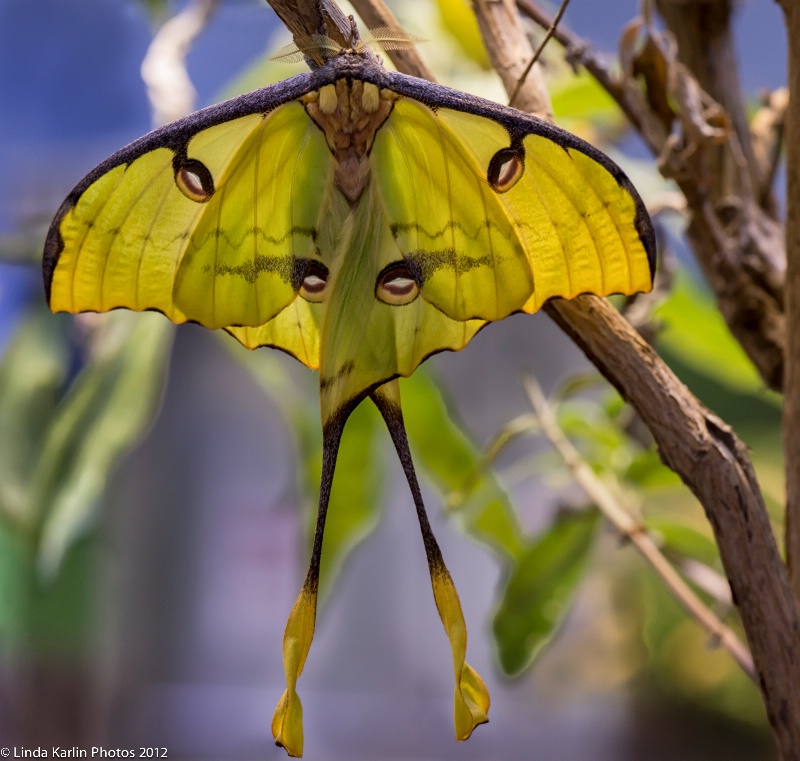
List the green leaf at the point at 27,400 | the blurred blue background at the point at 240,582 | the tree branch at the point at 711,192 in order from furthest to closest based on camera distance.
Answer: the blurred blue background at the point at 240,582
the green leaf at the point at 27,400
the tree branch at the point at 711,192

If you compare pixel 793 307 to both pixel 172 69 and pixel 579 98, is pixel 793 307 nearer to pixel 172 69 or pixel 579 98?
pixel 579 98

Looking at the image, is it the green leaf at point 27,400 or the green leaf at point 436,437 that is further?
the green leaf at point 27,400

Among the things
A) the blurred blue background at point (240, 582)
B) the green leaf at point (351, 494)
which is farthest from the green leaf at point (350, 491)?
the blurred blue background at point (240, 582)

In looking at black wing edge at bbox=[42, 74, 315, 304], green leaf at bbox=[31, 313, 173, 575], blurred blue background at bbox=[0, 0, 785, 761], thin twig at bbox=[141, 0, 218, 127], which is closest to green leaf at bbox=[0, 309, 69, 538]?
green leaf at bbox=[31, 313, 173, 575]

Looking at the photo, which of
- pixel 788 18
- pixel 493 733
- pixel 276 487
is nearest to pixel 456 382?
pixel 276 487

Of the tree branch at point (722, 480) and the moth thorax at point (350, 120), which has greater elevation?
the moth thorax at point (350, 120)

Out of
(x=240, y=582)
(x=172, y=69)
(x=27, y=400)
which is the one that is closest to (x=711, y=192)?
(x=172, y=69)

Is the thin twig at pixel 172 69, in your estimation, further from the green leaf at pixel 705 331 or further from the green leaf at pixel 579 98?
the green leaf at pixel 705 331
